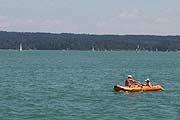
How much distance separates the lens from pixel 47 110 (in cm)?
4091

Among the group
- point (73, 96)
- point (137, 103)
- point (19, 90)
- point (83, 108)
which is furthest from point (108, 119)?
point (19, 90)

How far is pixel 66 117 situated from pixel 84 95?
14.1 m

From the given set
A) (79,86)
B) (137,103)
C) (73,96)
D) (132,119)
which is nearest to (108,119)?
(132,119)

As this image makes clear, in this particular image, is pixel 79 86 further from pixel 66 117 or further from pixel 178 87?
pixel 66 117

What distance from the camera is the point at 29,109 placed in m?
41.5

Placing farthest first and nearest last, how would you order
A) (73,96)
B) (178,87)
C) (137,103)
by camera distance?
(178,87), (73,96), (137,103)

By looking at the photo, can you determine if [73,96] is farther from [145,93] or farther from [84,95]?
[145,93]

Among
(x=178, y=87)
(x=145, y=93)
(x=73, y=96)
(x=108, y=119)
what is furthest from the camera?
(x=178, y=87)

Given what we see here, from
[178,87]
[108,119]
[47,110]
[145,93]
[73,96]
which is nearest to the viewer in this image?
[108,119]

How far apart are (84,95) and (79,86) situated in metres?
11.4

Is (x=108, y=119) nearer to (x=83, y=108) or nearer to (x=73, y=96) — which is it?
(x=83, y=108)

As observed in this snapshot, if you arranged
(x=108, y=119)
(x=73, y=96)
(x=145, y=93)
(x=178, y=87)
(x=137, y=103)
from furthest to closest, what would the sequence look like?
(x=178, y=87), (x=145, y=93), (x=73, y=96), (x=137, y=103), (x=108, y=119)

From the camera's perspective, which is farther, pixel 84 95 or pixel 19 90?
pixel 19 90

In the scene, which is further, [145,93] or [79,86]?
[79,86]
